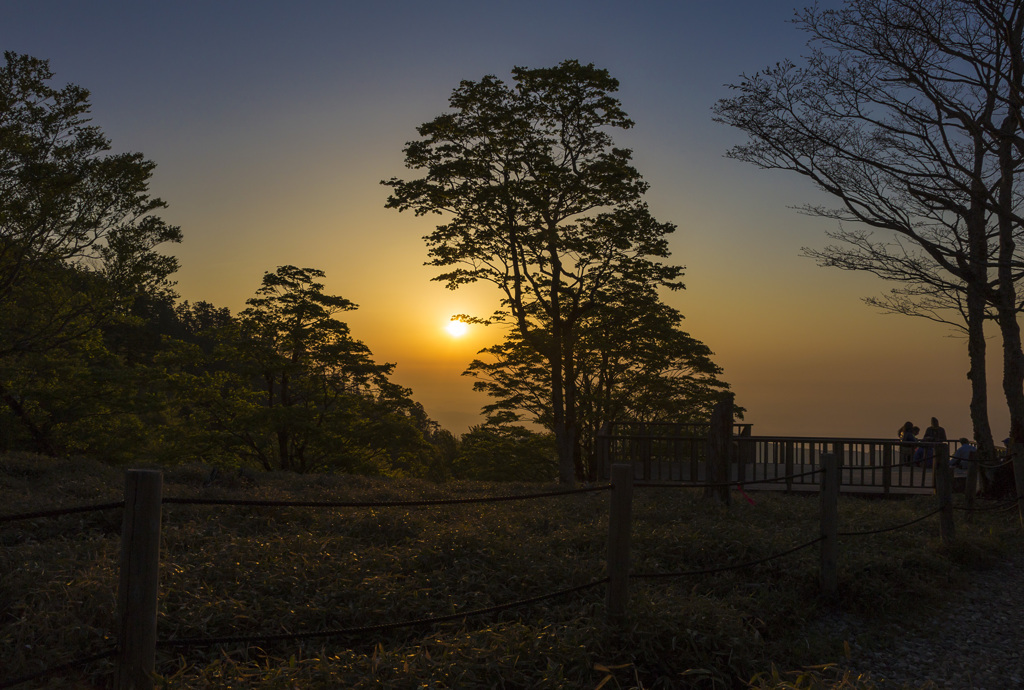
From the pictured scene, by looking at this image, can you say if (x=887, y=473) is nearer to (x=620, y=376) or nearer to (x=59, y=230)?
(x=620, y=376)

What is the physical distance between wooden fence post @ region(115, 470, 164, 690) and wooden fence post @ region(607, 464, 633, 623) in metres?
2.70

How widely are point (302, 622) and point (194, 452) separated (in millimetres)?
19229

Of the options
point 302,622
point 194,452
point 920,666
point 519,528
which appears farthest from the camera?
point 194,452

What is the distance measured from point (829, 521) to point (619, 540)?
3320mm

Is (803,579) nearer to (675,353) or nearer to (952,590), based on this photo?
(952,590)

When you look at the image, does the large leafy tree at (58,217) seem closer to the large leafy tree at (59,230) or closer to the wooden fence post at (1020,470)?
the large leafy tree at (59,230)

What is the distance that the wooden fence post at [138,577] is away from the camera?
2.94m

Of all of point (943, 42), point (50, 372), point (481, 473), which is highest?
point (943, 42)

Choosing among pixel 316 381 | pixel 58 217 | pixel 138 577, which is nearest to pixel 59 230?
pixel 58 217

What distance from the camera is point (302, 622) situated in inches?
206

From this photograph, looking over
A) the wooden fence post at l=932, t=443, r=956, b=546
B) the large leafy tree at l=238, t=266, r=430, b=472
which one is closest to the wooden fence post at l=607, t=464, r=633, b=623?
the wooden fence post at l=932, t=443, r=956, b=546

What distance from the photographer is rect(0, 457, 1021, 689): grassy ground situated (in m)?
4.42

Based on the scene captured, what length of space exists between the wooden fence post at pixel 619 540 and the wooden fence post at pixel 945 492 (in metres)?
6.05

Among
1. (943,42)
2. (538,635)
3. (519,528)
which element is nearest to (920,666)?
Answer: (538,635)
